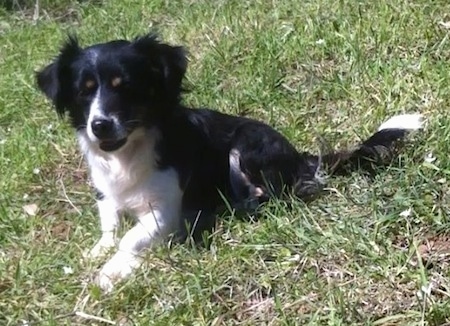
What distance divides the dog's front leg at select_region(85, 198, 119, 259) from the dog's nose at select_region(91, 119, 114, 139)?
0.40m

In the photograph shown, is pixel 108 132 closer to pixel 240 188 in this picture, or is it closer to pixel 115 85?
pixel 115 85

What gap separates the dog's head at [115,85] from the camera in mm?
3811

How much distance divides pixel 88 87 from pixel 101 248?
67cm

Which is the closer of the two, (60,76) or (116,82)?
(116,82)

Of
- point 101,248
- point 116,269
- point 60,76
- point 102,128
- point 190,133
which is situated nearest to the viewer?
point 116,269

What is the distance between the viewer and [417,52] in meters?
5.10

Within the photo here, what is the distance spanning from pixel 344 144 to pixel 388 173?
57 centimetres

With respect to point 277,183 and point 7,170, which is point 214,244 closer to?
point 277,183

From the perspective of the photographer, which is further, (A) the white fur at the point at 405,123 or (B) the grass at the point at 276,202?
(A) the white fur at the point at 405,123

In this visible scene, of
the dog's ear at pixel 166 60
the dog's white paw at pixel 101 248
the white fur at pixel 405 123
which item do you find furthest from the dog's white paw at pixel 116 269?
Answer: the white fur at pixel 405 123

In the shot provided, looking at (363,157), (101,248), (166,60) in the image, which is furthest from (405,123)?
(101,248)

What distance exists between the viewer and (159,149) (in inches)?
159

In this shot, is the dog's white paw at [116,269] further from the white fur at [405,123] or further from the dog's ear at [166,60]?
the white fur at [405,123]

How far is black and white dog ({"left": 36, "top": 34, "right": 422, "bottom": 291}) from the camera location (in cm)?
384
